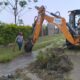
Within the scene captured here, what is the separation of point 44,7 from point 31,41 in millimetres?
2223

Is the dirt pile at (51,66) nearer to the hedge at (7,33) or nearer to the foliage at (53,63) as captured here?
the foliage at (53,63)

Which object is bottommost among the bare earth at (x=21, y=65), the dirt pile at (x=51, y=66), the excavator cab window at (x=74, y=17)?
the bare earth at (x=21, y=65)

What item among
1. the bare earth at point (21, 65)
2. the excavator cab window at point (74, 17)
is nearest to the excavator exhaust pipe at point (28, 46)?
the bare earth at point (21, 65)

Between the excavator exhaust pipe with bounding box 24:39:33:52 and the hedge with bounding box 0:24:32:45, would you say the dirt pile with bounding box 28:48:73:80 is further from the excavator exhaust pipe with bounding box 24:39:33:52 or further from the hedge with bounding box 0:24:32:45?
the hedge with bounding box 0:24:32:45

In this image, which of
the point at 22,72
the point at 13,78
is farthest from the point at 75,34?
the point at 13,78

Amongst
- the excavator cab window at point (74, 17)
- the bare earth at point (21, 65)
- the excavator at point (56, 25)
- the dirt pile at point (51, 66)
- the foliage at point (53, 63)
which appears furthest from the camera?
the excavator cab window at point (74, 17)

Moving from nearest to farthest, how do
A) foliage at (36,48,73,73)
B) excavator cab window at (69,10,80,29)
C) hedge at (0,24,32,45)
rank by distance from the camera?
foliage at (36,48,73,73) → excavator cab window at (69,10,80,29) → hedge at (0,24,32,45)

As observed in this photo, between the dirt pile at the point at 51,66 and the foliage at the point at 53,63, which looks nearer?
the dirt pile at the point at 51,66

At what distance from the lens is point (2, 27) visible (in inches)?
1219

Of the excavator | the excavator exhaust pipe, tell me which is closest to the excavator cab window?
the excavator

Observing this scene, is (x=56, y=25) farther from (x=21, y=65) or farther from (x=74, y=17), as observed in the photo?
(x=21, y=65)

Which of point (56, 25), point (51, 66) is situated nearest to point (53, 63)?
point (51, 66)

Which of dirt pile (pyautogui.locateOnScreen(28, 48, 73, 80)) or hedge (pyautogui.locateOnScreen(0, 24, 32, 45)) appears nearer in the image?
dirt pile (pyautogui.locateOnScreen(28, 48, 73, 80))

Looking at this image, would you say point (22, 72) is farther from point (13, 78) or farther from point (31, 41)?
point (31, 41)
